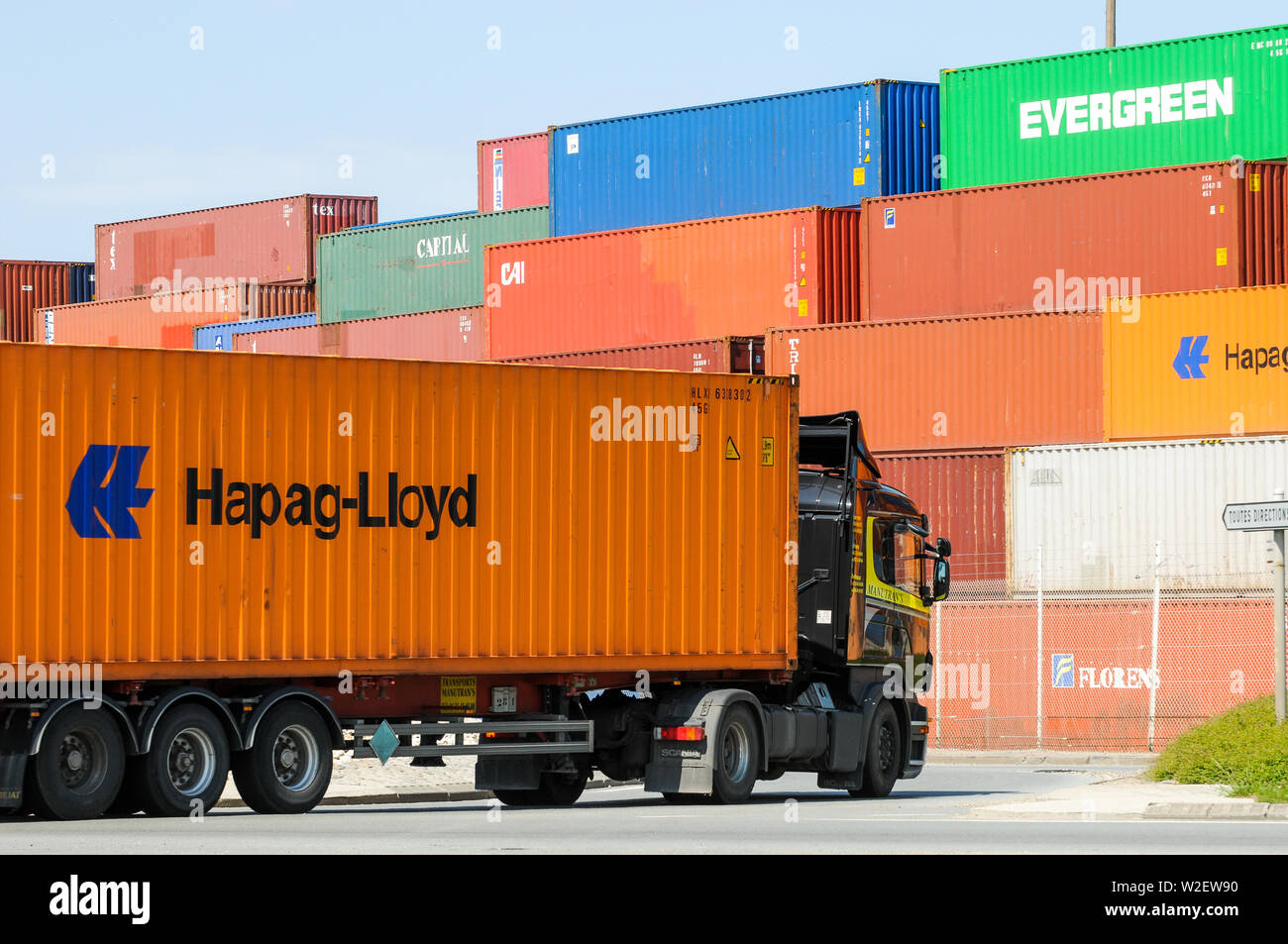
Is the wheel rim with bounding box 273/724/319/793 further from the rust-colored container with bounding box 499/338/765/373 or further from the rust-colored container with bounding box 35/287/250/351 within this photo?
the rust-colored container with bounding box 35/287/250/351

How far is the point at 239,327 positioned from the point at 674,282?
17.9 metres

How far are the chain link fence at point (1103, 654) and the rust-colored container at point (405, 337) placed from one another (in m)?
18.2

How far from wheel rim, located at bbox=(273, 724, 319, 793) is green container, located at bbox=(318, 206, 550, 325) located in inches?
1414

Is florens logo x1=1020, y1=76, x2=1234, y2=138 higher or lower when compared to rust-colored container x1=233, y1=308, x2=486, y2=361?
higher

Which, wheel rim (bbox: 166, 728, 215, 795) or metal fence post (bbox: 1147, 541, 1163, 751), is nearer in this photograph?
wheel rim (bbox: 166, 728, 215, 795)

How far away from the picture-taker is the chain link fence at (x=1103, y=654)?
29.7 meters

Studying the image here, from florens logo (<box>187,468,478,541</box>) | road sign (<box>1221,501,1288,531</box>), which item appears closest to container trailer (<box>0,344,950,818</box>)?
florens logo (<box>187,468,478,541</box>)

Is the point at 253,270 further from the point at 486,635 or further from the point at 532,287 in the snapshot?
the point at 486,635

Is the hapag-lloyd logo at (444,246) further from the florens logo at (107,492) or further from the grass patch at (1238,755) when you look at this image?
the florens logo at (107,492)

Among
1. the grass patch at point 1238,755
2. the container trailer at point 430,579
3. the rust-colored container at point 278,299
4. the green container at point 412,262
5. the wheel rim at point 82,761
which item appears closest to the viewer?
the wheel rim at point 82,761

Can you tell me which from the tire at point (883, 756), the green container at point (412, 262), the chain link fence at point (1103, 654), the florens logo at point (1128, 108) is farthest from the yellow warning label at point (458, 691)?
the green container at point (412, 262)

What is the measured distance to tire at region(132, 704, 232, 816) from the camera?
16.4m

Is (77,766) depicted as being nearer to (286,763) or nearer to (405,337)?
(286,763)
